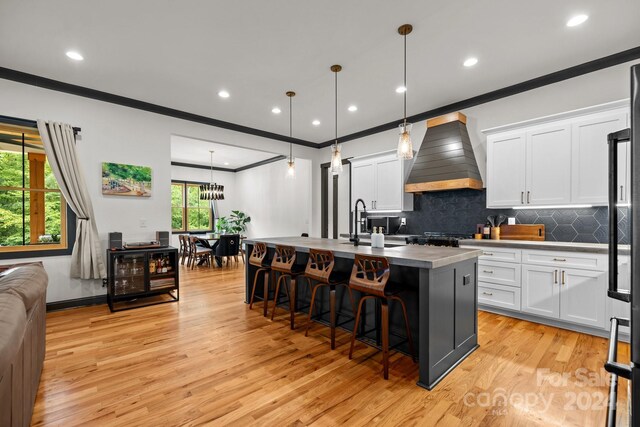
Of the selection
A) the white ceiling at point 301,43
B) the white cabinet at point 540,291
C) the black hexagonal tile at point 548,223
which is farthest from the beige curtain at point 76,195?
the black hexagonal tile at point 548,223

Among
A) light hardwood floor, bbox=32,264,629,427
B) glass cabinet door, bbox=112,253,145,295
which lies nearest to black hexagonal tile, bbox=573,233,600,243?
light hardwood floor, bbox=32,264,629,427

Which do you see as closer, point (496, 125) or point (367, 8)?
point (367, 8)

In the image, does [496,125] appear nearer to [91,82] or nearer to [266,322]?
[266,322]

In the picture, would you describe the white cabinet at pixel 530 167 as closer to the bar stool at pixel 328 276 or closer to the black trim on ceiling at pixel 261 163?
the bar stool at pixel 328 276

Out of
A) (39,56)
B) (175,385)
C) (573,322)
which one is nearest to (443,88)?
→ (573,322)

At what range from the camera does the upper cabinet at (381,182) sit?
5.12 meters

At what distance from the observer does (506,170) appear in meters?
3.90

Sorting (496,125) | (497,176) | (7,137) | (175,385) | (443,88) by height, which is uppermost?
(443,88)

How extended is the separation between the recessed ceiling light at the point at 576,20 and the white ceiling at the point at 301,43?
0.06 m

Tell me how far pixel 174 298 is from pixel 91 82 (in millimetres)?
3141

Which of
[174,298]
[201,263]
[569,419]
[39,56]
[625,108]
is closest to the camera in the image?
[569,419]

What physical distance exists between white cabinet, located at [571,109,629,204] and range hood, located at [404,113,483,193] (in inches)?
43.8

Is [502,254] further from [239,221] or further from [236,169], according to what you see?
[236,169]

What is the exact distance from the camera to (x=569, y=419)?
184 cm
